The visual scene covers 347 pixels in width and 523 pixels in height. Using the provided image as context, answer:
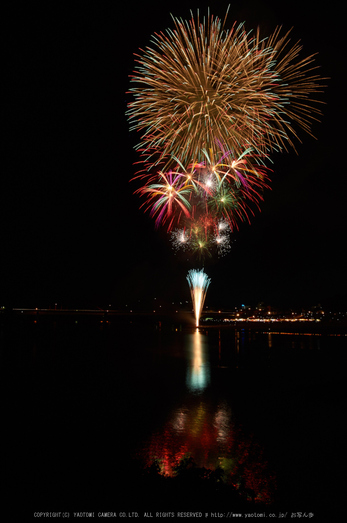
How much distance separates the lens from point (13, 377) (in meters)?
12.0

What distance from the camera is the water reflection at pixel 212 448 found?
192 inches

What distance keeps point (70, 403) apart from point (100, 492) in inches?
214

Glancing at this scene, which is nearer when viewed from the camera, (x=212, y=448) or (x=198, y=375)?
(x=212, y=448)

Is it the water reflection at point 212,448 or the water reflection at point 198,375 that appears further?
the water reflection at point 198,375

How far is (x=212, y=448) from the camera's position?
613 centimetres

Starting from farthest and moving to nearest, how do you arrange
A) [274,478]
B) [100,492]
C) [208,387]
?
[208,387], [274,478], [100,492]

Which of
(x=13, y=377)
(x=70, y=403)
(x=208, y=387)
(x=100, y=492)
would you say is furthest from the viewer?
(x=13, y=377)

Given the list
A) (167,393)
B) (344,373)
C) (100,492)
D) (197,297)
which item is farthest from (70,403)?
(197,297)

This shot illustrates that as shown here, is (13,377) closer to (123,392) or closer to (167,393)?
(123,392)

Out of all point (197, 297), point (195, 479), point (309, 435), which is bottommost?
point (309, 435)

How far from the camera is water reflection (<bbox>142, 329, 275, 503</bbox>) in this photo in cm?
489

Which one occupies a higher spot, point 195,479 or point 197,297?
point 197,297

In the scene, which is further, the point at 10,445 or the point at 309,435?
the point at 309,435

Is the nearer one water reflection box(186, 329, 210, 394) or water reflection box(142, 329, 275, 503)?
water reflection box(142, 329, 275, 503)
